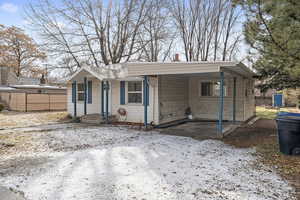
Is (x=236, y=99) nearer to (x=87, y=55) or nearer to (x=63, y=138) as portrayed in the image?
(x=63, y=138)

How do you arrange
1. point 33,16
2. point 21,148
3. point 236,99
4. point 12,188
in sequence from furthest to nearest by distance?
point 33,16
point 236,99
point 21,148
point 12,188

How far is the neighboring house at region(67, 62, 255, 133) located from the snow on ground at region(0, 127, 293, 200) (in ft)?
10.8

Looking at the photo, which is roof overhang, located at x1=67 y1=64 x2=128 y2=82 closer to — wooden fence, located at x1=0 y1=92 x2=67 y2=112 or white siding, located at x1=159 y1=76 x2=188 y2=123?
white siding, located at x1=159 y1=76 x2=188 y2=123

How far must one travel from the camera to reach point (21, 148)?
5.45 m

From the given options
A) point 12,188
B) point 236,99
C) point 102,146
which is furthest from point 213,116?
point 12,188

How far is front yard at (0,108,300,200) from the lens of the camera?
2.98 metres

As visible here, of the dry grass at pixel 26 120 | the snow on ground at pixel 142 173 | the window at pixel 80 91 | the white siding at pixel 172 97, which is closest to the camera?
the snow on ground at pixel 142 173

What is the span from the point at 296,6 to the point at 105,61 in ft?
46.3

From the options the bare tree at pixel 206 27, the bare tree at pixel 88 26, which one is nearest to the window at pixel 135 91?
the bare tree at pixel 88 26

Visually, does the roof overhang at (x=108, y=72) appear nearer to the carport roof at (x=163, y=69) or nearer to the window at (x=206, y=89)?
the carport roof at (x=163, y=69)

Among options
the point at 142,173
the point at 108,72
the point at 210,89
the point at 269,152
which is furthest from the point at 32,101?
the point at 269,152

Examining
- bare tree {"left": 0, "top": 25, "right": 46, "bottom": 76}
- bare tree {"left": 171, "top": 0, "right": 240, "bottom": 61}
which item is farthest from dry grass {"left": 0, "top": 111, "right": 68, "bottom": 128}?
bare tree {"left": 0, "top": 25, "right": 46, "bottom": 76}

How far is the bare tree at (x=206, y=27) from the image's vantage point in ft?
53.5

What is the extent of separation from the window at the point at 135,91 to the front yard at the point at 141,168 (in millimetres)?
3219
